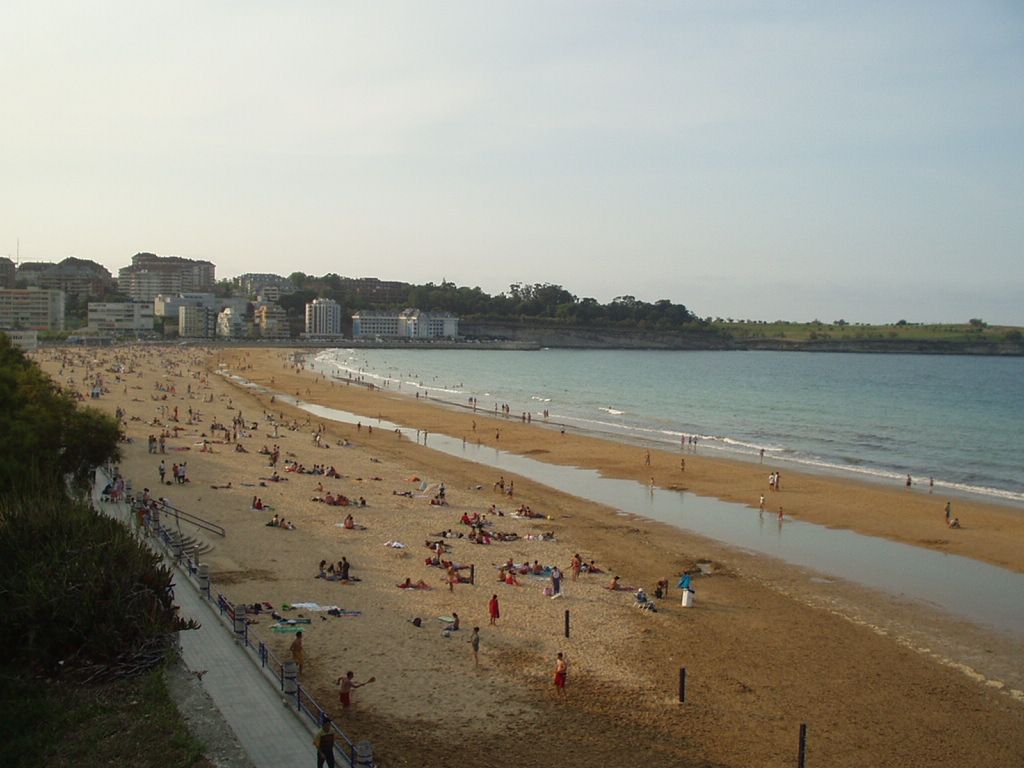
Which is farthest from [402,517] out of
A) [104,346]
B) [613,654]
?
[104,346]

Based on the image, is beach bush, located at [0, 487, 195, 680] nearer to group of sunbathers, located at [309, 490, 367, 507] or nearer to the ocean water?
group of sunbathers, located at [309, 490, 367, 507]

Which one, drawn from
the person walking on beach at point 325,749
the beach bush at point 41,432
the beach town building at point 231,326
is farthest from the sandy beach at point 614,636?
the beach town building at point 231,326

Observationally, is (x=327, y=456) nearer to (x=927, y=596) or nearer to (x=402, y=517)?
(x=402, y=517)

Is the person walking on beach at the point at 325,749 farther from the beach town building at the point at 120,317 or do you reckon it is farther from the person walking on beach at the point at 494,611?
the beach town building at the point at 120,317

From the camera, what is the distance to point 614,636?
52.2ft

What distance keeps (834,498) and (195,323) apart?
15997 centimetres

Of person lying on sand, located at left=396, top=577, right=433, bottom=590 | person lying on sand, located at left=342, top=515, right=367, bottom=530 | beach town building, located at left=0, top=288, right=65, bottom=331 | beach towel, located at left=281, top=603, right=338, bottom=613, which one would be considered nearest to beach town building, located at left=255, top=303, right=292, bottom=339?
beach town building, located at left=0, top=288, right=65, bottom=331

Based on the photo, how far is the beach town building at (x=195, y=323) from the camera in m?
169

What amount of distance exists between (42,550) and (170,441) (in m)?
27.2

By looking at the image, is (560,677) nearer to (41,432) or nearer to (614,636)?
(614,636)

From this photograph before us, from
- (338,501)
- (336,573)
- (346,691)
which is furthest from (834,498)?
(346,691)

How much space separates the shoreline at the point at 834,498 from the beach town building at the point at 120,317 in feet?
431

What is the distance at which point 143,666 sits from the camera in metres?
11.0

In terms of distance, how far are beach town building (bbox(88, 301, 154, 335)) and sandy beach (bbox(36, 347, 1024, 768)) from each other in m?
139
